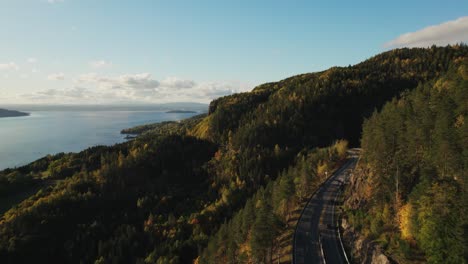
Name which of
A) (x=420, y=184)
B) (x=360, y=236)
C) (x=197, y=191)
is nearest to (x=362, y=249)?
(x=360, y=236)

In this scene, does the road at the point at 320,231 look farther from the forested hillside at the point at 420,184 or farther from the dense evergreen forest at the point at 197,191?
the forested hillside at the point at 420,184

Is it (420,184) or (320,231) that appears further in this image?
(320,231)

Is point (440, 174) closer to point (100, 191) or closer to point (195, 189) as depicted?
point (195, 189)

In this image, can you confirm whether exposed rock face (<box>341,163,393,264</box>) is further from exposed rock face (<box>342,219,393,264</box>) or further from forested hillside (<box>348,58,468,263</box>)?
forested hillside (<box>348,58,468,263</box>)

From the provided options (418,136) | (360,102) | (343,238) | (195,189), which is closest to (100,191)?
(195,189)

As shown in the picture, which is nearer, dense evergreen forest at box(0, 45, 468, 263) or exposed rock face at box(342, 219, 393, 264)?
exposed rock face at box(342, 219, 393, 264)

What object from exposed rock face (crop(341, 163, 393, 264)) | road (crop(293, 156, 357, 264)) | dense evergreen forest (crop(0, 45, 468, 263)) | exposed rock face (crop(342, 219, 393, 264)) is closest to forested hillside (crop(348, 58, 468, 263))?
exposed rock face (crop(341, 163, 393, 264))

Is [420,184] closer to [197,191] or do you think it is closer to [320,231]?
[320,231]
